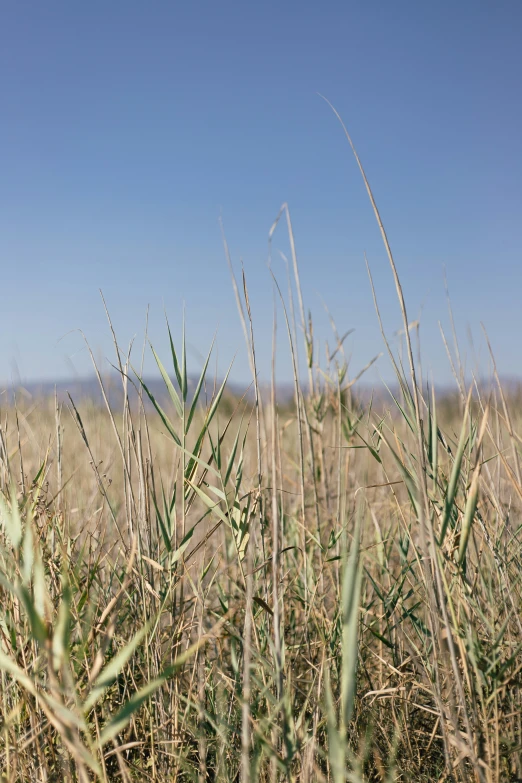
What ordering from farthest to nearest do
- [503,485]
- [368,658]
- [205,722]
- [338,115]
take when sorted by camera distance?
1. [503,485]
2. [368,658]
3. [205,722]
4. [338,115]

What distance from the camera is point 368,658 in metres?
1.34

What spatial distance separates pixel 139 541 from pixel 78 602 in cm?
15

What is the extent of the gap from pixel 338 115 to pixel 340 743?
0.88 metres

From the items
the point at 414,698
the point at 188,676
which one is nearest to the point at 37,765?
the point at 188,676

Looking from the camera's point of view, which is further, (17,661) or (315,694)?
(315,694)

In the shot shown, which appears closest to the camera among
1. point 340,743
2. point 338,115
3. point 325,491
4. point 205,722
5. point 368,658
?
point 340,743

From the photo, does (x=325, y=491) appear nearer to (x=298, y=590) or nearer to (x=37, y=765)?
(x=298, y=590)

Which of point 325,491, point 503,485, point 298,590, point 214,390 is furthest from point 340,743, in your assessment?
point 503,485

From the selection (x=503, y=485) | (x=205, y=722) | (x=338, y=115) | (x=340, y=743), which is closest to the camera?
(x=340, y=743)

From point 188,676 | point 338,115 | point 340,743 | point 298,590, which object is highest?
point 338,115

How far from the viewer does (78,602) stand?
38.7 inches

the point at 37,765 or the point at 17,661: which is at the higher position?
the point at 17,661

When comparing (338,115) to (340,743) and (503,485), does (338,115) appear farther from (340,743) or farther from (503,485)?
(503,485)

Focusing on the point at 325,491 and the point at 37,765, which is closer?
the point at 37,765
